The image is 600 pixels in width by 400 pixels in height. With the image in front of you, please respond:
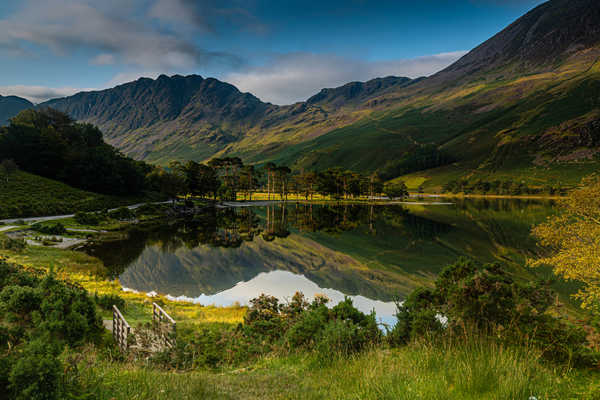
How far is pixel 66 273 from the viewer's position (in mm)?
22984

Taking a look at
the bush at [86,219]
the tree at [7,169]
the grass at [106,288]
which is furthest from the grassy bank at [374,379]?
the tree at [7,169]

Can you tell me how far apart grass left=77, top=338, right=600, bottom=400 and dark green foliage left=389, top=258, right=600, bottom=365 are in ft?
2.82

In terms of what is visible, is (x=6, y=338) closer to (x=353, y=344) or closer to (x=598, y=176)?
(x=353, y=344)

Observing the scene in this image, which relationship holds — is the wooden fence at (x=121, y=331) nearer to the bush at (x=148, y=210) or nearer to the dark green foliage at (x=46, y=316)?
the dark green foliage at (x=46, y=316)

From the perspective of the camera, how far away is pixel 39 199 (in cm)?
5447

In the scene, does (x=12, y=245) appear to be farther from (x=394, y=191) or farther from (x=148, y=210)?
(x=394, y=191)

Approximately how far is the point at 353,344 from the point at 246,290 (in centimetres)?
1878

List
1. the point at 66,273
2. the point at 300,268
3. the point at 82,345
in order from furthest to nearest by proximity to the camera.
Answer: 1. the point at 300,268
2. the point at 66,273
3. the point at 82,345

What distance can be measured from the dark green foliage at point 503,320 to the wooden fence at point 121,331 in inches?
364

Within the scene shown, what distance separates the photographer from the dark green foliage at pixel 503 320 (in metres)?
7.13

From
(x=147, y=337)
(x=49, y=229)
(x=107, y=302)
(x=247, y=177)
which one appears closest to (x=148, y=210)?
(x=49, y=229)

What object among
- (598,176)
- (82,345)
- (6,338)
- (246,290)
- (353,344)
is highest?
(598,176)

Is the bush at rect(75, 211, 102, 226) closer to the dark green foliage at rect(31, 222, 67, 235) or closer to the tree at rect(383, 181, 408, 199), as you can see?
the dark green foliage at rect(31, 222, 67, 235)

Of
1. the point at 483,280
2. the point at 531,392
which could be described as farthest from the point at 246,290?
the point at 531,392
